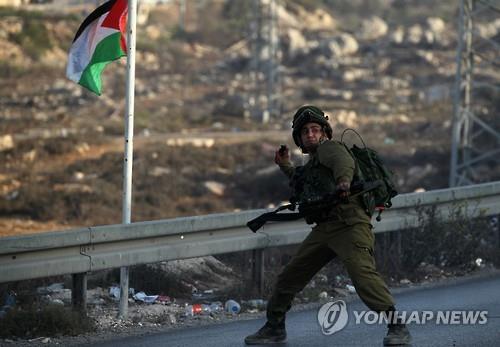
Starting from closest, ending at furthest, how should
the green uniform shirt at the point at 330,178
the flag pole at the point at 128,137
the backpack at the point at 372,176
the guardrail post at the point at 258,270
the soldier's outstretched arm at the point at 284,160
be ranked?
the green uniform shirt at the point at 330,178, the backpack at the point at 372,176, the soldier's outstretched arm at the point at 284,160, the flag pole at the point at 128,137, the guardrail post at the point at 258,270

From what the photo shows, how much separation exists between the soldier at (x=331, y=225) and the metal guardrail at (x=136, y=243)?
1.69 metres

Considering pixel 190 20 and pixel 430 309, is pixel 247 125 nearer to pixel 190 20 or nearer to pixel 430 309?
pixel 430 309

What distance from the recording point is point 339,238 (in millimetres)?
7234

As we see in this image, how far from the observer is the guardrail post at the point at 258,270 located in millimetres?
9922

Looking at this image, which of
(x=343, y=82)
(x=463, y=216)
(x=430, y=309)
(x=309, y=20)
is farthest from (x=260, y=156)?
(x=309, y=20)

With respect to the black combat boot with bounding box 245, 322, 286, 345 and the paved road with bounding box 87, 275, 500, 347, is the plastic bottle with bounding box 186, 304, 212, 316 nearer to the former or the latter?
the paved road with bounding box 87, 275, 500, 347

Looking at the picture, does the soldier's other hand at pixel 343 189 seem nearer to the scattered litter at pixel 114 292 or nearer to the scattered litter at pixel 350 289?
the scattered litter at pixel 114 292

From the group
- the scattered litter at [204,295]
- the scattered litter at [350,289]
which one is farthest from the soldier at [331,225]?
the scattered litter at [350,289]

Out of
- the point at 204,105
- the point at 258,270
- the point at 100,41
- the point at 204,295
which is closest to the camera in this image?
the point at 100,41

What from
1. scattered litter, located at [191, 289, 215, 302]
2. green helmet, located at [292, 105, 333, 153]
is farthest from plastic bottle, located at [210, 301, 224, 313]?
green helmet, located at [292, 105, 333, 153]

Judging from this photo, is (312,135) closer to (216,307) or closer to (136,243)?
(136,243)

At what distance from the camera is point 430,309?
Result: 30.0 feet

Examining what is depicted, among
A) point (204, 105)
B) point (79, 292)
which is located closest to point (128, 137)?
point (79, 292)

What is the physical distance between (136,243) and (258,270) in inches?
58.8
